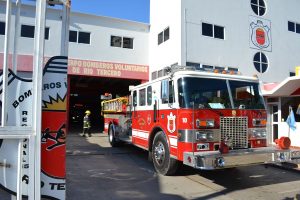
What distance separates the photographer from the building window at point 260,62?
20.9m

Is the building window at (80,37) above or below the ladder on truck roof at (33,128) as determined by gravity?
above

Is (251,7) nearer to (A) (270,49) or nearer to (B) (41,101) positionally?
(A) (270,49)

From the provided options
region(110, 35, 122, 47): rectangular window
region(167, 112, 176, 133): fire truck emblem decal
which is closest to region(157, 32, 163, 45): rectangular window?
region(110, 35, 122, 47): rectangular window

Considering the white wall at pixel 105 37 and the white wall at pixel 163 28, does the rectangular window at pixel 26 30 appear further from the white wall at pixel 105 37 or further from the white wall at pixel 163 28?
the white wall at pixel 163 28

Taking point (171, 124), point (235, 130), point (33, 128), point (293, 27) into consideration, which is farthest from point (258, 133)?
point (293, 27)

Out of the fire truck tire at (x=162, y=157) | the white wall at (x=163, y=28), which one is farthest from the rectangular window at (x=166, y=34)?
the fire truck tire at (x=162, y=157)

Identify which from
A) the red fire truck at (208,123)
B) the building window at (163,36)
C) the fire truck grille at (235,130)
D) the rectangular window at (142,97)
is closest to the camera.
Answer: the red fire truck at (208,123)

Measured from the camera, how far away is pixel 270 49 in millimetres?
21656

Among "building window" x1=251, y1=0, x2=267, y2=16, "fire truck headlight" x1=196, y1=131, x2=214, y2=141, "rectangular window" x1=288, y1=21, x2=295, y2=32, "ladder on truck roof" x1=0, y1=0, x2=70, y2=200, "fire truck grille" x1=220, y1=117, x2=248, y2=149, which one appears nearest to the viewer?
"ladder on truck roof" x1=0, y1=0, x2=70, y2=200

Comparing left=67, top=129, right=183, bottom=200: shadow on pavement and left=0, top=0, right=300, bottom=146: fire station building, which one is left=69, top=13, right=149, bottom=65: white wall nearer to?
left=0, top=0, right=300, bottom=146: fire station building

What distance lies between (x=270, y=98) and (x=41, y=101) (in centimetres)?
1435

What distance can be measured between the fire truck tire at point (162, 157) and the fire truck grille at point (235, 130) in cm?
143

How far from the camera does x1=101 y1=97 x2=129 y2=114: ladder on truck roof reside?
12.1 meters

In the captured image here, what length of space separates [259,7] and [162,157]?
17168mm
